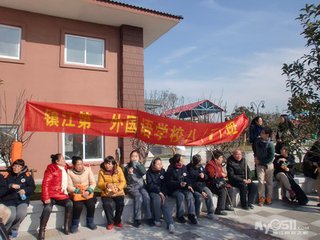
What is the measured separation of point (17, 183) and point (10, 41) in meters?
6.26

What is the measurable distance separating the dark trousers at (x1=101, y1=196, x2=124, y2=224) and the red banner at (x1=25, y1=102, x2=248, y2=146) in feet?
4.13

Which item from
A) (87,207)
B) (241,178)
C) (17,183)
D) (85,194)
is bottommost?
(87,207)

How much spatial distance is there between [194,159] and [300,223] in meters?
2.46

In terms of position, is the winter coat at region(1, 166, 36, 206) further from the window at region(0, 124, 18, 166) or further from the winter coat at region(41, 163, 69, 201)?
the window at region(0, 124, 18, 166)

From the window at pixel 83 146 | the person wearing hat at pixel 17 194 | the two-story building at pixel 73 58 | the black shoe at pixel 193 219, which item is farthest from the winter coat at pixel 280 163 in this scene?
the window at pixel 83 146

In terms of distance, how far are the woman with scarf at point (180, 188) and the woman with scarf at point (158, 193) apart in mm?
149

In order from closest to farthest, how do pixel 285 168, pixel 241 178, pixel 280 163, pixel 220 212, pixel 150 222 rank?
1. pixel 150 222
2. pixel 220 212
3. pixel 241 178
4. pixel 285 168
5. pixel 280 163

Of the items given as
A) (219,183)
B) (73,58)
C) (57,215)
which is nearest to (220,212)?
(219,183)

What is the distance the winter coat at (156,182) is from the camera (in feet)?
21.1

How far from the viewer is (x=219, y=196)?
697 cm

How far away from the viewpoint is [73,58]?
436 inches

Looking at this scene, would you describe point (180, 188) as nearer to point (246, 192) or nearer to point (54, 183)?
point (246, 192)

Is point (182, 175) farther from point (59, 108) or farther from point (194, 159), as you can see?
point (59, 108)

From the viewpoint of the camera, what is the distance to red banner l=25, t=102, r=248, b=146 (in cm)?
580
